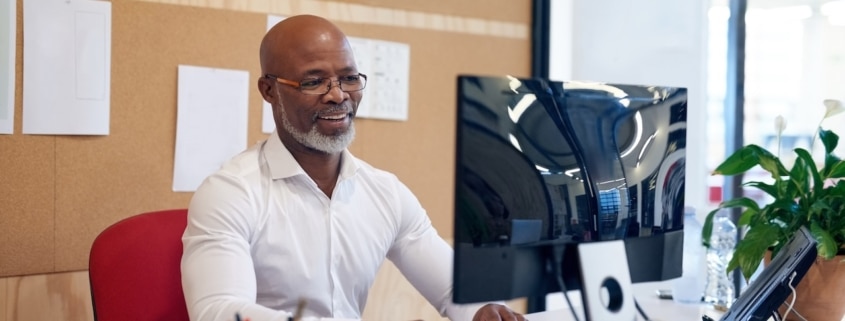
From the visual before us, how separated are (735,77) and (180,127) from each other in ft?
5.29

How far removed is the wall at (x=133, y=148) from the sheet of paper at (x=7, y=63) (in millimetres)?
17

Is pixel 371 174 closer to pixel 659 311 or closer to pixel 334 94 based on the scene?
pixel 334 94

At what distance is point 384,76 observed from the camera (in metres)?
2.63

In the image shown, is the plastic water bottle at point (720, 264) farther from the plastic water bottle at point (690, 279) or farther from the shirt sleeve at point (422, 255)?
the shirt sleeve at point (422, 255)

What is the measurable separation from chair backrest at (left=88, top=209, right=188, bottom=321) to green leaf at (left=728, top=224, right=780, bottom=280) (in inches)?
44.0

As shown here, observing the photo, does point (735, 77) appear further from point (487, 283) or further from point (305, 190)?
point (487, 283)

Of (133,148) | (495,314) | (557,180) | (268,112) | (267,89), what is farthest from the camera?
(268,112)

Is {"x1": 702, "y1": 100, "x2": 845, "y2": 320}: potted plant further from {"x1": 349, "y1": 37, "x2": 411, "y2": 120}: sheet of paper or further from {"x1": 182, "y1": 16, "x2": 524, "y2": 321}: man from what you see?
{"x1": 349, "y1": 37, "x2": 411, "y2": 120}: sheet of paper

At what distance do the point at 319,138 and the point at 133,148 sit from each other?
62cm

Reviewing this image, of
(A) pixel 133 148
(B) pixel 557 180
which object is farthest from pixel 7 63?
(B) pixel 557 180

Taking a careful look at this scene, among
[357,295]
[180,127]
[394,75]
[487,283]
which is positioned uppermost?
[394,75]

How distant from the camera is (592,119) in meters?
1.36

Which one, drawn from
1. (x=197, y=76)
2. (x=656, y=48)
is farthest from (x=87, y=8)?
(x=656, y=48)

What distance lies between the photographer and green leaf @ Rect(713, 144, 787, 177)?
75.9 inches
